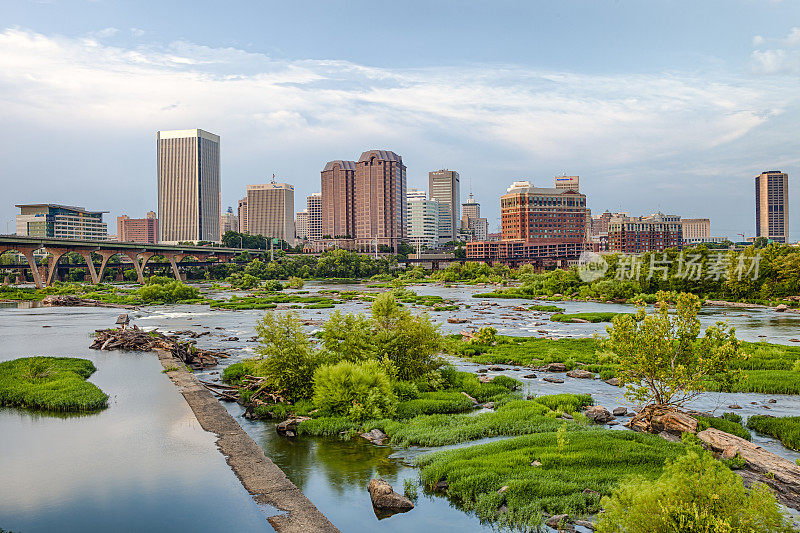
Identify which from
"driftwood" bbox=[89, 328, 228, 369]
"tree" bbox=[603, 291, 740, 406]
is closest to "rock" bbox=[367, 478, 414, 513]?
"tree" bbox=[603, 291, 740, 406]

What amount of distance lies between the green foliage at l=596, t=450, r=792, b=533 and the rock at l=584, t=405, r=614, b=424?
49.2 feet

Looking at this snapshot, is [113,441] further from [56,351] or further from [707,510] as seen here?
[56,351]

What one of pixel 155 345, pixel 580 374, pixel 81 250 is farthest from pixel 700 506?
pixel 81 250

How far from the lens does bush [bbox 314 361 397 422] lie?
87.8 ft

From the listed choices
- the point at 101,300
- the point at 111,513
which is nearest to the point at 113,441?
the point at 111,513

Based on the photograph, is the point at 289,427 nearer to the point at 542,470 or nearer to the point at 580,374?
the point at 542,470

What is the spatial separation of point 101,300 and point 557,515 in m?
109

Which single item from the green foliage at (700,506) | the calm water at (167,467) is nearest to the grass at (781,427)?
the calm water at (167,467)

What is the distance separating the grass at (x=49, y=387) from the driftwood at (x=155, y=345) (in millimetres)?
6745

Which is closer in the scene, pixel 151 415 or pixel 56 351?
pixel 151 415

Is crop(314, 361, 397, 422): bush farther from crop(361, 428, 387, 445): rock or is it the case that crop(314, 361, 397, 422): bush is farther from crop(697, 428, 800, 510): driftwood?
crop(697, 428, 800, 510): driftwood

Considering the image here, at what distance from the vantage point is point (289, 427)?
83.4 ft

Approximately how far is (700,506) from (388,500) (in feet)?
31.8

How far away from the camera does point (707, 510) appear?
34.9 feet
